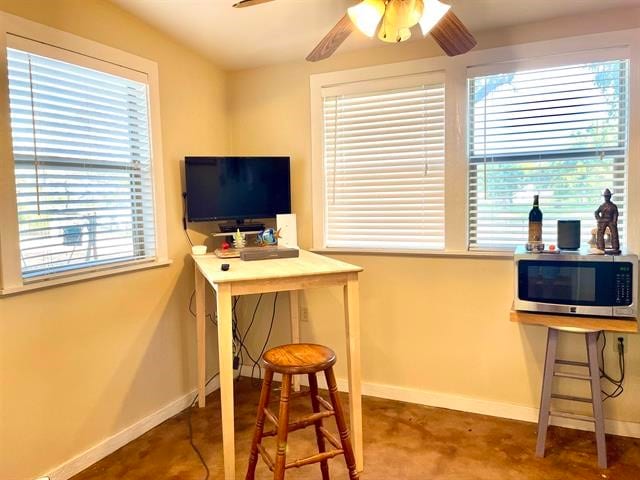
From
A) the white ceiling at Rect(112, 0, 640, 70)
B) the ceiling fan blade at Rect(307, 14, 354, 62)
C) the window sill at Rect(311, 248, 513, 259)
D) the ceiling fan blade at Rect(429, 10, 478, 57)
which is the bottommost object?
the window sill at Rect(311, 248, 513, 259)

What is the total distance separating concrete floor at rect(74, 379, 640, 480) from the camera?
2.16 metres

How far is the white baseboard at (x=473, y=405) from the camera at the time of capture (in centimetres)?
246

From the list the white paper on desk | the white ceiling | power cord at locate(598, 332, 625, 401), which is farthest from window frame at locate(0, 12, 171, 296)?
power cord at locate(598, 332, 625, 401)

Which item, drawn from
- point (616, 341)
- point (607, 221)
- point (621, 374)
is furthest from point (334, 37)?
point (621, 374)

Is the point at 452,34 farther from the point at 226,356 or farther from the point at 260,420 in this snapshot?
the point at 260,420

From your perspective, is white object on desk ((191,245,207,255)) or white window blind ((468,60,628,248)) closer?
white window blind ((468,60,628,248))

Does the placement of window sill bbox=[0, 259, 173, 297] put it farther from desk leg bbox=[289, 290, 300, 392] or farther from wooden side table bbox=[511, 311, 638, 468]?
wooden side table bbox=[511, 311, 638, 468]

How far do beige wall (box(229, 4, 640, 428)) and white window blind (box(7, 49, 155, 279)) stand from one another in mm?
949

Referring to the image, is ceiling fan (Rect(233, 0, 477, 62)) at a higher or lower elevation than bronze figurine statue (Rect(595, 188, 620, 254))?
higher

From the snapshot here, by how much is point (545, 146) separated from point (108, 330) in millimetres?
2622

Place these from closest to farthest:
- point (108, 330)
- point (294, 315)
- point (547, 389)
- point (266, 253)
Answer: point (547, 389) → point (108, 330) → point (266, 253) → point (294, 315)

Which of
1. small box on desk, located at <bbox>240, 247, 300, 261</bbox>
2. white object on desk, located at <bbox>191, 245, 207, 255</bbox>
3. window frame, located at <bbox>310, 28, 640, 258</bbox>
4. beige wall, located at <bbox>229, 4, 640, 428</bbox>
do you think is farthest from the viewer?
white object on desk, located at <bbox>191, 245, 207, 255</bbox>

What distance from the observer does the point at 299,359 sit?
1812 mm

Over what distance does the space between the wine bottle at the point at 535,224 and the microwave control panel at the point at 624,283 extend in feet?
1.26
